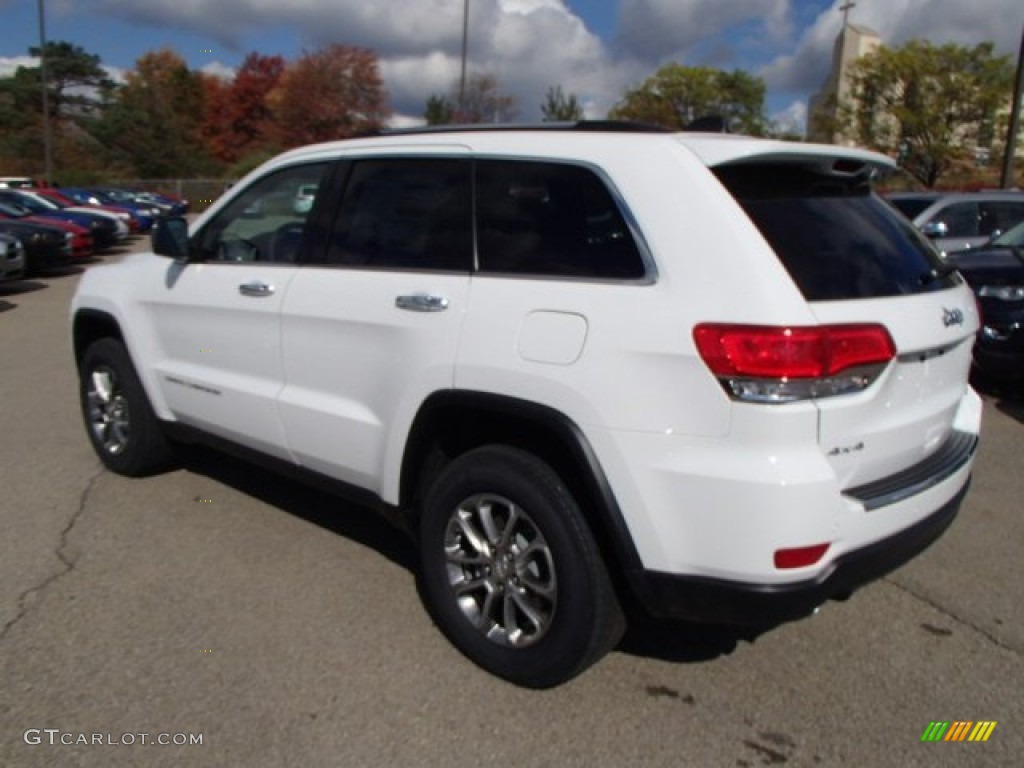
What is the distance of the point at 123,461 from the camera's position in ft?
16.5

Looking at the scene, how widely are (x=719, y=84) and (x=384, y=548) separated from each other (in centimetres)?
5913

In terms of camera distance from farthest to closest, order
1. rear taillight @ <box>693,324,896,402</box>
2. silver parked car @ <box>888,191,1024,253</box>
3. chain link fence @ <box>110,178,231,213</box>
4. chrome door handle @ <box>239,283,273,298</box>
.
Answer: chain link fence @ <box>110,178,231,213</box> → silver parked car @ <box>888,191,1024,253</box> → chrome door handle @ <box>239,283,273,298</box> → rear taillight @ <box>693,324,896,402</box>

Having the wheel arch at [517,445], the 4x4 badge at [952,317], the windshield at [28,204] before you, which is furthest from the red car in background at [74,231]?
the 4x4 badge at [952,317]

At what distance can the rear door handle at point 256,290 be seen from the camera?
152 inches

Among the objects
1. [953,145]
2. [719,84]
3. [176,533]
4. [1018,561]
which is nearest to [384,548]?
[176,533]

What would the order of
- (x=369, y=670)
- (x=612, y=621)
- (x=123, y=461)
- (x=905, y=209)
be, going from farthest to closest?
A: (x=905, y=209)
(x=123, y=461)
(x=369, y=670)
(x=612, y=621)

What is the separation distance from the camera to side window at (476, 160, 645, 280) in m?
2.80

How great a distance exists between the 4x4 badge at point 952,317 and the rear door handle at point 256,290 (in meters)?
2.58

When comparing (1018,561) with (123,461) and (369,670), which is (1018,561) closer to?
(369,670)

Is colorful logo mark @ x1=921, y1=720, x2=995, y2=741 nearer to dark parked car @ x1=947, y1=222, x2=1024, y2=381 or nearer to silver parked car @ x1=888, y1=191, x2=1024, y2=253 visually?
dark parked car @ x1=947, y1=222, x2=1024, y2=381

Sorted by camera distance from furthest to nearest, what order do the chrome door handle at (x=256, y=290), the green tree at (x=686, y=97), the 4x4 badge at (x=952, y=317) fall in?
the green tree at (x=686, y=97)
the chrome door handle at (x=256, y=290)
the 4x4 badge at (x=952, y=317)

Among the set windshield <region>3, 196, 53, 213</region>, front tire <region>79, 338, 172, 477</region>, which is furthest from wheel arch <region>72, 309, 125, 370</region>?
windshield <region>3, 196, 53, 213</region>

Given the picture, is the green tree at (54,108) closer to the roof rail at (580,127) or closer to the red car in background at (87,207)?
the red car in background at (87,207)

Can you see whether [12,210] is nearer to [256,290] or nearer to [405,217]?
[256,290]
